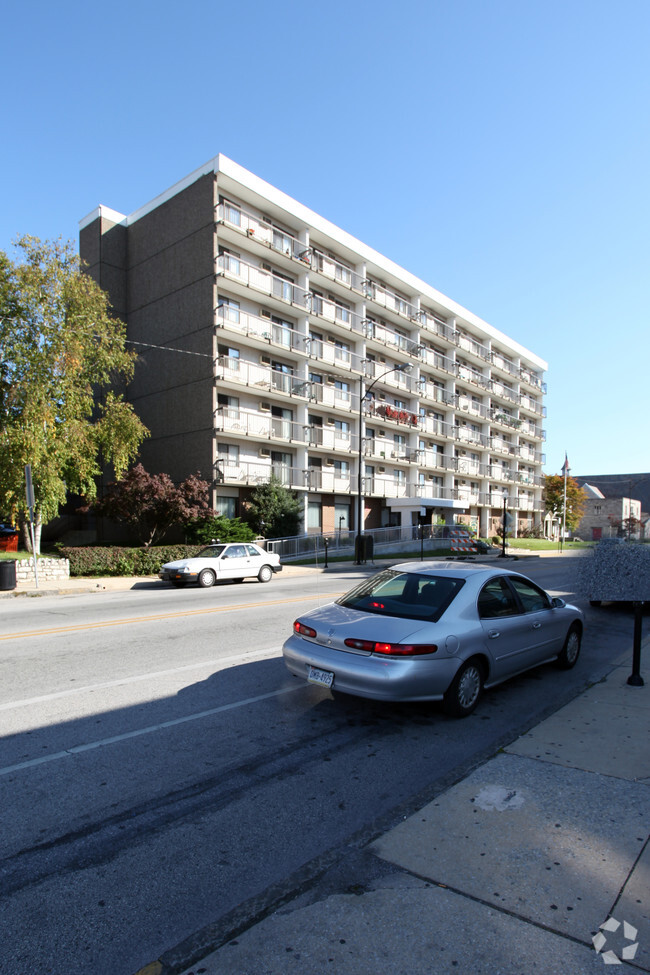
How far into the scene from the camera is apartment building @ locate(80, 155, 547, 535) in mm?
27625

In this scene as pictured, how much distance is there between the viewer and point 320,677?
5.29m

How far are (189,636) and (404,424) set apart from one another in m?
31.6

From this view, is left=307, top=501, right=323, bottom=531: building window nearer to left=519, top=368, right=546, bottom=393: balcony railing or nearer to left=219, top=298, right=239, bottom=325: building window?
left=219, top=298, right=239, bottom=325: building window

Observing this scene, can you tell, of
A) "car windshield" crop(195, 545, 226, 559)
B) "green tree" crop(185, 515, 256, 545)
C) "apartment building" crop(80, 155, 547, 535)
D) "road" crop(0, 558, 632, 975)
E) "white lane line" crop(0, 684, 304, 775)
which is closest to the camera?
"road" crop(0, 558, 632, 975)

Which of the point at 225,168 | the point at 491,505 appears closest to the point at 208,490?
the point at 225,168

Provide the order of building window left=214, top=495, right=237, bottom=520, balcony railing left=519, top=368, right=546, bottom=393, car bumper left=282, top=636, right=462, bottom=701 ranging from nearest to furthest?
car bumper left=282, top=636, right=462, bottom=701 → building window left=214, top=495, right=237, bottom=520 → balcony railing left=519, top=368, right=546, bottom=393

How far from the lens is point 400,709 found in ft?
18.7

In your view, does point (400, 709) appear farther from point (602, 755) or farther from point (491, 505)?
point (491, 505)

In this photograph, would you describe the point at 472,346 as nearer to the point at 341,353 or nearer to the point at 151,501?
the point at 341,353

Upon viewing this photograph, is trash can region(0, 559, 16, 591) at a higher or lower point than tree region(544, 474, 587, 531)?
lower

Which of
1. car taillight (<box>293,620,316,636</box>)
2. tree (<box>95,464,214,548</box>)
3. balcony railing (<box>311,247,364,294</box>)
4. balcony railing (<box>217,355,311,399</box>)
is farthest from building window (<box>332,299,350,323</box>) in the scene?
car taillight (<box>293,620,316,636</box>)

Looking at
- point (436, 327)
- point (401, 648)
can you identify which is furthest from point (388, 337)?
point (401, 648)

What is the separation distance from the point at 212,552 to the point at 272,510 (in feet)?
26.1

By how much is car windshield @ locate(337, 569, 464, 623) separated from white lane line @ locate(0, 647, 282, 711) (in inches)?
77.6
